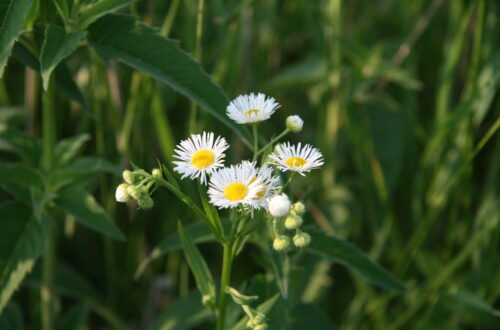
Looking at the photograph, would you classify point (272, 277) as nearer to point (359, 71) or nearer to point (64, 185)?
point (64, 185)

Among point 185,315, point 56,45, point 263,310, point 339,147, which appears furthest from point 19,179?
point 339,147

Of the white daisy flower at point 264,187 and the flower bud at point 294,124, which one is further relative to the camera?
the flower bud at point 294,124

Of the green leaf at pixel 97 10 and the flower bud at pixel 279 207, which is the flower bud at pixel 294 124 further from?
the green leaf at pixel 97 10

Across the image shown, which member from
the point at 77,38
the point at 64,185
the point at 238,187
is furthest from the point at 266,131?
the point at 238,187

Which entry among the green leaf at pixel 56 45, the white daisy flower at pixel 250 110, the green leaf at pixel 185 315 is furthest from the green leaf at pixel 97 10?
the green leaf at pixel 185 315

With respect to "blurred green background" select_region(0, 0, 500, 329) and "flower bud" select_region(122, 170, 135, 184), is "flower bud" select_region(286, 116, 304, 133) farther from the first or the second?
"blurred green background" select_region(0, 0, 500, 329)

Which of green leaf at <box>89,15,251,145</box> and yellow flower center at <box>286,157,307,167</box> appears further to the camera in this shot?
green leaf at <box>89,15,251,145</box>

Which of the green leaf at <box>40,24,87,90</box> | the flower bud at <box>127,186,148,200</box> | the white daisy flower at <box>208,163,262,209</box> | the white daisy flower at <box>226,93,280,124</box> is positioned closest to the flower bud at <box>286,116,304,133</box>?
the white daisy flower at <box>226,93,280,124</box>
